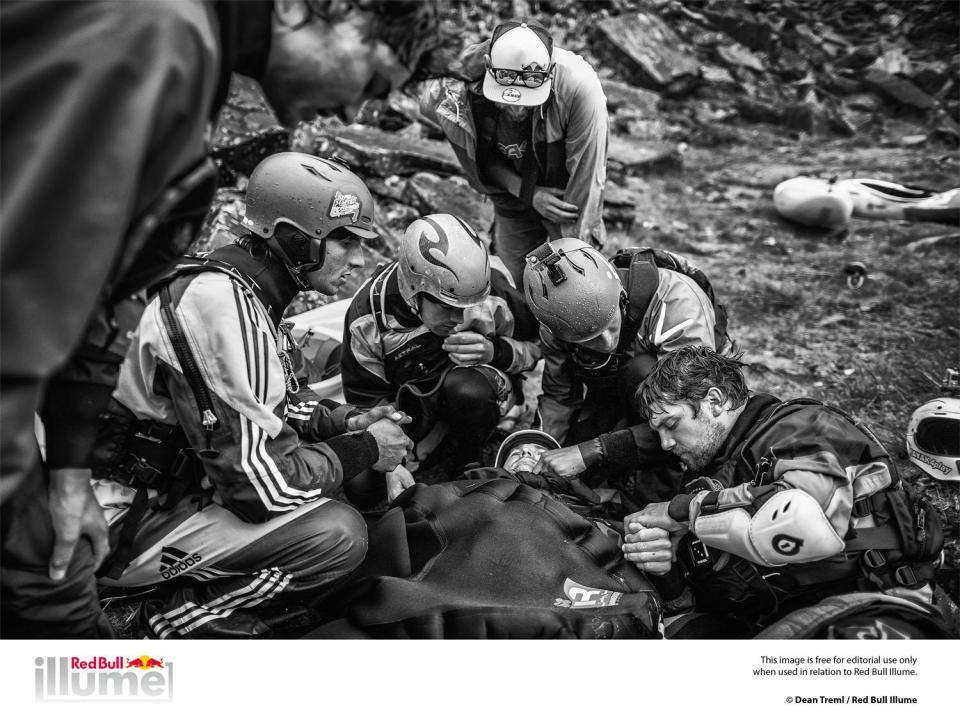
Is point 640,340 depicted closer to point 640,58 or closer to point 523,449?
point 523,449

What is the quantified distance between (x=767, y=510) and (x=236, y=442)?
194 centimetres

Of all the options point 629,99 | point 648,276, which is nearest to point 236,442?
point 648,276

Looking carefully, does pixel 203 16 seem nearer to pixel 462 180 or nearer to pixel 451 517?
pixel 451 517

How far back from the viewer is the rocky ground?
6.02m

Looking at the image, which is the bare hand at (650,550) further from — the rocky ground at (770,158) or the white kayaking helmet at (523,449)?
the rocky ground at (770,158)

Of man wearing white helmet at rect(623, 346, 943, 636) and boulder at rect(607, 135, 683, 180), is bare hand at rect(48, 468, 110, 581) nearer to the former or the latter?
man wearing white helmet at rect(623, 346, 943, 636)

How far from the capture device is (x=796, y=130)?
11.9m

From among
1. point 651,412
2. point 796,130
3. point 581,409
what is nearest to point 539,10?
point 796,130

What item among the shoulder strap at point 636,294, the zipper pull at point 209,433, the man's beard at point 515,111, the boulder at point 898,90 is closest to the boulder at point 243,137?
the man's beard at point 515,111

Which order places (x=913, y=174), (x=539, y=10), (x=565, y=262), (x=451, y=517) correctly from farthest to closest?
1. (x=539, y=10)
2. (x=913, y=174)
3. (x=565, y=262)
4. (x=451, y=517)

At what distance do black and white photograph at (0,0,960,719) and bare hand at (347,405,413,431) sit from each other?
17 millimetres

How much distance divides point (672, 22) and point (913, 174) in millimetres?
5752

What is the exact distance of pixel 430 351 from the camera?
437cm
